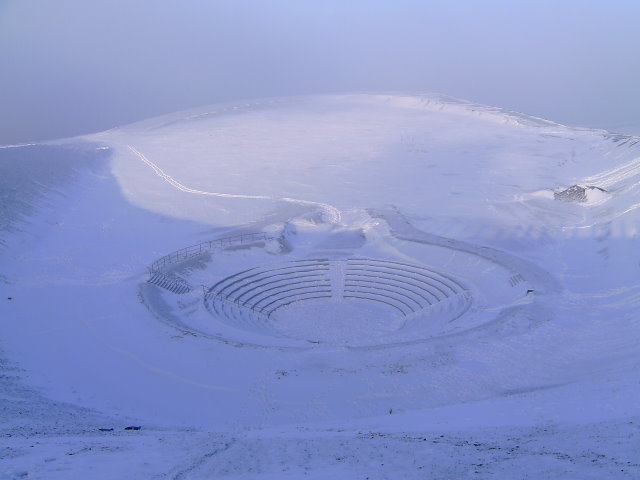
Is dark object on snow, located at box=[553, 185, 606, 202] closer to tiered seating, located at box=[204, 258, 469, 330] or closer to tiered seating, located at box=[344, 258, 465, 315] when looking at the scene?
tiered seating, located at box=[344, 258, 465, 315]

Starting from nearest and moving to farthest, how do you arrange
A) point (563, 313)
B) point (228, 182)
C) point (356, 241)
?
point (563, 313)
point (356, 241)
point (228, 182)

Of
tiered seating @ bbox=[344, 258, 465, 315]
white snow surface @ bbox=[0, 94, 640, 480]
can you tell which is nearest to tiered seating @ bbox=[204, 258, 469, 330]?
tiered seating @ bbox=[344, 258, 465, 315]

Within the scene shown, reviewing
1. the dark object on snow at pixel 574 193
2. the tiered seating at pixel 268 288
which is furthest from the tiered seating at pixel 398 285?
the dark object on snow at pixel 574 193

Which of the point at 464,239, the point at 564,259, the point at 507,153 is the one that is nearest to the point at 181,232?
the point at 464,239

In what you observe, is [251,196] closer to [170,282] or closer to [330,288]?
[330,288]

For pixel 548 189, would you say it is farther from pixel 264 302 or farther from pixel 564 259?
pixel 264 302
